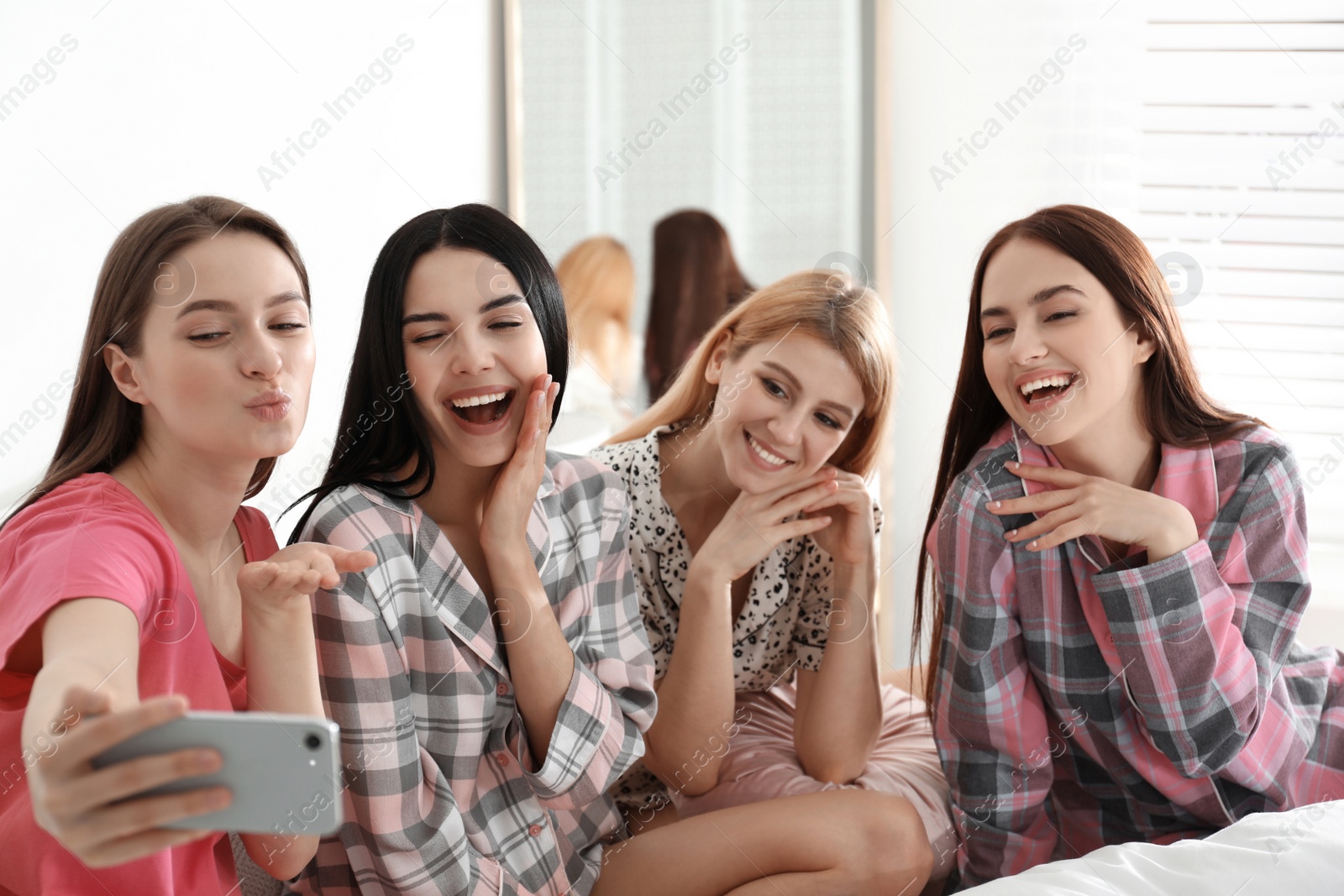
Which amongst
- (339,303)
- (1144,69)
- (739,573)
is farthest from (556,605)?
(1144,69)

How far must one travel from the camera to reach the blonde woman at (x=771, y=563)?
153cm

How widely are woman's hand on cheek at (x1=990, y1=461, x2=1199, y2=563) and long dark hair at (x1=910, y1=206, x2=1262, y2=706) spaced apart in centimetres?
18

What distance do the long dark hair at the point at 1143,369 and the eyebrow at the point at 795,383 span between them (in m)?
0.17

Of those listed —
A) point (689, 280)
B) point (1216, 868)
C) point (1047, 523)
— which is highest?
point (689, 280)

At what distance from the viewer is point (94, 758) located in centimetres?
73

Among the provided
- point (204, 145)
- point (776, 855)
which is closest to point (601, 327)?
point (204, 145)

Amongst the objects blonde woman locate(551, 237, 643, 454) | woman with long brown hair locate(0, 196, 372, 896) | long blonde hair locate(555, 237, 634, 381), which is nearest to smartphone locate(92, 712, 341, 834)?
woman with long brown hair locate(0, 196, 372, 896)

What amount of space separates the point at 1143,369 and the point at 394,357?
1067 mm

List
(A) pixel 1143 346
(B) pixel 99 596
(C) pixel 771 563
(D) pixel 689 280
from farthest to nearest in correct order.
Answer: (D) pixel 689 280, (C) pixel 771 563, (A) pixel 1143 346, (B) pixel 99 596

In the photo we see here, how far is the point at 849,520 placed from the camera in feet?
5.23

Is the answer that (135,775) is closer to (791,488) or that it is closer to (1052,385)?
(791,488)

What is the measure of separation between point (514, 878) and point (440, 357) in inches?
25.3

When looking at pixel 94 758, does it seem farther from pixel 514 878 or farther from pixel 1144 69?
pixel 1144 69

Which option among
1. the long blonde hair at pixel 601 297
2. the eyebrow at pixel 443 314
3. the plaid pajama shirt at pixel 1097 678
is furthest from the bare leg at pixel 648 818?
the long blonde hair at pixel 601 297
